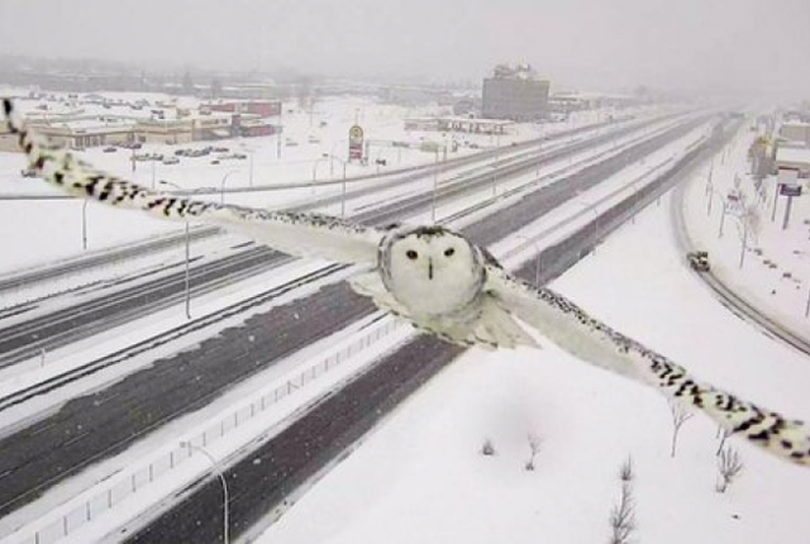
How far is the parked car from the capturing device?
44.0 m

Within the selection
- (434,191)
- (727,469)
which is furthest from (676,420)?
(434,191)

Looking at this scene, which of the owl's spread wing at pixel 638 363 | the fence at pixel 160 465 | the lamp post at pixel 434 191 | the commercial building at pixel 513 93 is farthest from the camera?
the commercial building at pixel 513 93

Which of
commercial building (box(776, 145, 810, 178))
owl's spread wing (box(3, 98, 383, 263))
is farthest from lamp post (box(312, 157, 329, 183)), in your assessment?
owl's spread wing (box(3, 98, 383, 263))

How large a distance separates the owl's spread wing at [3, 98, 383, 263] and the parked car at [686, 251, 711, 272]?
39.3m

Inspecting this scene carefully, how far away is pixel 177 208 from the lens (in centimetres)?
760

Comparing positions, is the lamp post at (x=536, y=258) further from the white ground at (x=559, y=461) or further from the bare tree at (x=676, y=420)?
the bare tree at (x=676, y=420)

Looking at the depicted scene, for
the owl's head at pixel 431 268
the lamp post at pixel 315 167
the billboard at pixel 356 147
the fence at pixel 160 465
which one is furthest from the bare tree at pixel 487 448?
the billboard at pixel 356 147

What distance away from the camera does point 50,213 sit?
4953 centimetres

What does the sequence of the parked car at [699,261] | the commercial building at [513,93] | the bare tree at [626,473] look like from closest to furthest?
1. the bare tree at [626,473]
2. the parked car at [699,261]
3. the commercial building at [513,93]

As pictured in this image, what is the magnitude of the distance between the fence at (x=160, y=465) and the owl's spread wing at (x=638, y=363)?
7123 millimetres

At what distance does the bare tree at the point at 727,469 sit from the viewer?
20.5m

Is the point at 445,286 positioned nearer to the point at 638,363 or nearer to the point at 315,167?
the point at 638,363

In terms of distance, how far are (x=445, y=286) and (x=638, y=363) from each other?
139 cm

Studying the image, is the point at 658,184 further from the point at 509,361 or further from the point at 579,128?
the point at 579,128
